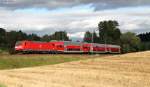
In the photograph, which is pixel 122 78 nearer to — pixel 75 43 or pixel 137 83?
pixel 137 83

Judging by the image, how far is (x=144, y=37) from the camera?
200m

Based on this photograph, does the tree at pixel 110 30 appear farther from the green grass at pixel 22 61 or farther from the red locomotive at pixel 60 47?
the green grass at pixel 22 61

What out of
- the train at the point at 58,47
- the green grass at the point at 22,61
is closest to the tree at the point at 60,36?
the train at the point at 58,47

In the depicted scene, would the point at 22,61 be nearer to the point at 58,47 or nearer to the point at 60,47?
the point at 58,47

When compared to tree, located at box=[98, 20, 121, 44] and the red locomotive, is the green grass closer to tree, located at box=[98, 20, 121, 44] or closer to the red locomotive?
the red locomotive

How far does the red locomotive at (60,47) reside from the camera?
8331cm

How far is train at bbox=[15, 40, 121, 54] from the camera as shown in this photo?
3282 inches

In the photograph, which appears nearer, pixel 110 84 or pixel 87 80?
pixel 110 84

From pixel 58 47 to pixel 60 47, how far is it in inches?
16.5

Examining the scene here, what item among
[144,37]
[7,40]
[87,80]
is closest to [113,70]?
[87,80]

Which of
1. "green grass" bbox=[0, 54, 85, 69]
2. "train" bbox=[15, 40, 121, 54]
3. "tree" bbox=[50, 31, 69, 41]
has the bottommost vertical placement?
"green grass" bbox=[0, 54, 85, 69]

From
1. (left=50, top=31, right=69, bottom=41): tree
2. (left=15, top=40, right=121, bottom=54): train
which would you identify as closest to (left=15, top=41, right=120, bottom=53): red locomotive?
(left=15, top=40, right=121, bottom=54): train

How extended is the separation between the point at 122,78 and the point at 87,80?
7.94ft

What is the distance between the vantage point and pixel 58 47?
294ft
